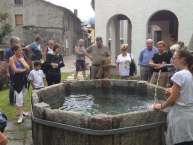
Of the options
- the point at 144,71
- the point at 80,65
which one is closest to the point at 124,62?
the point at 144,71

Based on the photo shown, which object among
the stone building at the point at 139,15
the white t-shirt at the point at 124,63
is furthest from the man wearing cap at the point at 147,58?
the stone building at the point at 139,15

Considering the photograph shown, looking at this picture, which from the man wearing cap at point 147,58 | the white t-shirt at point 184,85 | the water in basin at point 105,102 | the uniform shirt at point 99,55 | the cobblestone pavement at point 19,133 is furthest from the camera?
the uniform shirt at point 99,55

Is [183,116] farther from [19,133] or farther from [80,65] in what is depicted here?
[80,65]

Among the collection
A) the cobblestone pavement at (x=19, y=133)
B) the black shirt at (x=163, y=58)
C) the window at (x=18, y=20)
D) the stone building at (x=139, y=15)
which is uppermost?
the window at (x=18, y=20)

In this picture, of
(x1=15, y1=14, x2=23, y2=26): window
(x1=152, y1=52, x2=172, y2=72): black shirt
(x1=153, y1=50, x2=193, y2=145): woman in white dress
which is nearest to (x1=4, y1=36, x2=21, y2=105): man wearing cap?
(x1=152, y1=52, x2=172, y2=72): black shirt

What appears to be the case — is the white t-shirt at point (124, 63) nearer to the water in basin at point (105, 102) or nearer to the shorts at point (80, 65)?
the water in basin at point (105, 102)

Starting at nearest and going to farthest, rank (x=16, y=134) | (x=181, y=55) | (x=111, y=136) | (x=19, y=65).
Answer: (x=181, y=55), (x=111, y=136), (x=16, y=134), (x=19, y=65)

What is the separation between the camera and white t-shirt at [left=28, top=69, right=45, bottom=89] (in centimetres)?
974

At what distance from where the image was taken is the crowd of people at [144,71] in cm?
529

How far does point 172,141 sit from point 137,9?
14736mm

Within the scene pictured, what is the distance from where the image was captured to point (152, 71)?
36.4 ft

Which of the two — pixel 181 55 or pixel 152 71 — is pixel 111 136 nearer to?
pixel 181 55

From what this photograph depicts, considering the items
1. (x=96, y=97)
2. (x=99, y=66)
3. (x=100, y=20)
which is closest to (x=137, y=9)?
(x=100, y=20)

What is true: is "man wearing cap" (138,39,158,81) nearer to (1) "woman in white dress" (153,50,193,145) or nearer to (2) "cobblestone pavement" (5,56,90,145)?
(2) "cobblestone pavement" (5,56,90,145)
